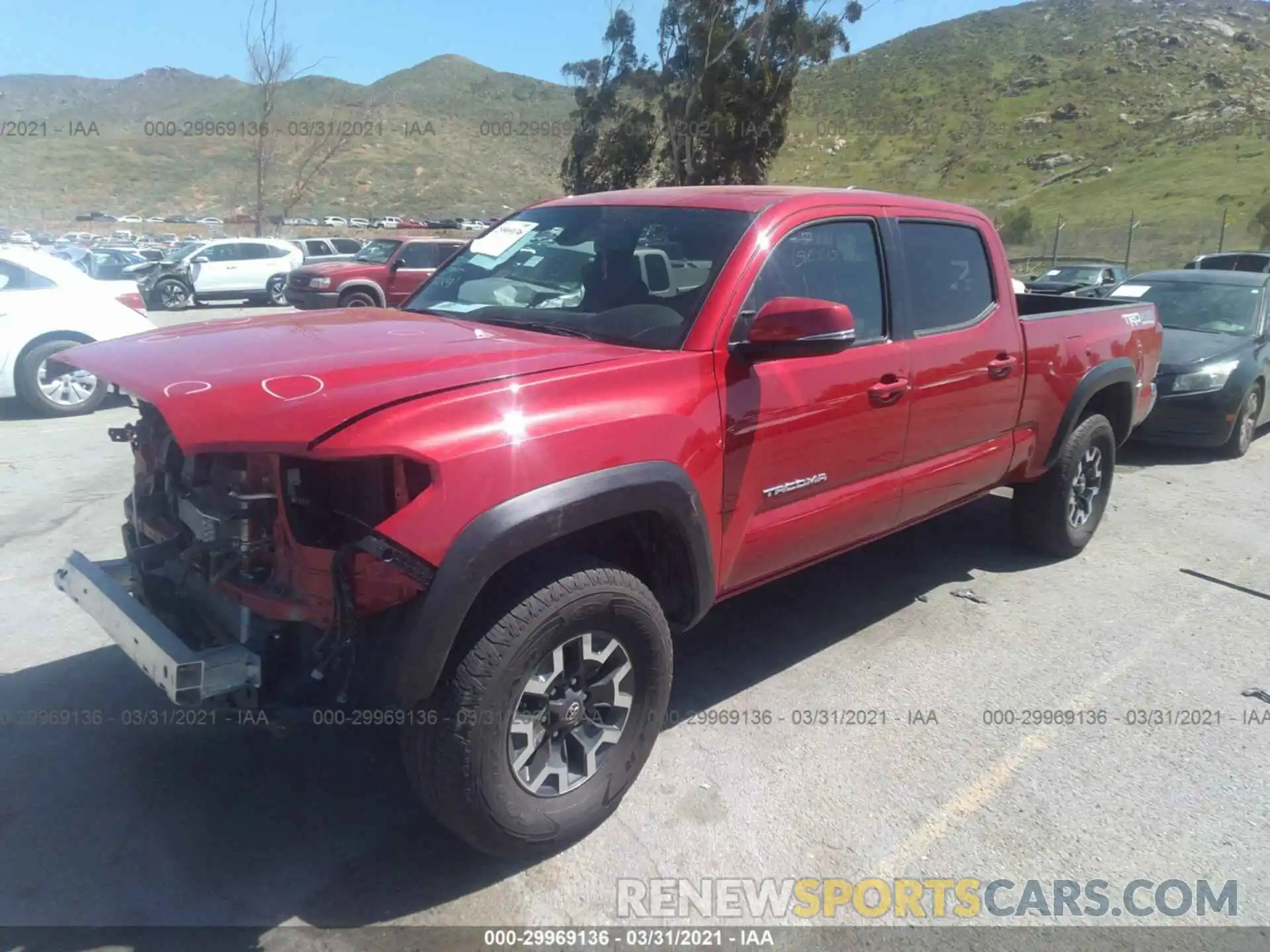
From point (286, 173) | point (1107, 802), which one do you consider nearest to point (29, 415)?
point (1107, 802)

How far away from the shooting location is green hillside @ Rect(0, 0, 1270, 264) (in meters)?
52.2

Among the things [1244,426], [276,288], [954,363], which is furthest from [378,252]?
[954,363]

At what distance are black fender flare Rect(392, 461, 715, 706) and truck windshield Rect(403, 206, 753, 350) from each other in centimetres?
59

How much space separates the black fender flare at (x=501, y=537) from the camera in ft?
8.18

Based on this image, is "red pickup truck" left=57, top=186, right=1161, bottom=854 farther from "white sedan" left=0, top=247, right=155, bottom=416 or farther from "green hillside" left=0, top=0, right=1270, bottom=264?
"green hillside" left=0, top=0, right=1270, bottom=264

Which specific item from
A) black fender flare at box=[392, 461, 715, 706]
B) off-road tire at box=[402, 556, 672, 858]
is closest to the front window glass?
black fender flare at box=[392, 461, 715, 706]

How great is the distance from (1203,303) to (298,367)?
9364 millimetres

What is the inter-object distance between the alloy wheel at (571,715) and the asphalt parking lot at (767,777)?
0.29m

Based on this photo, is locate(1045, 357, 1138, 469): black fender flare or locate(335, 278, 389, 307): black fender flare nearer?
locate(1045, 357, 1138, 469): black fender flare

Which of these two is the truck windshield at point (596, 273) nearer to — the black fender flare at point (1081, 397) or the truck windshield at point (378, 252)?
the black fender flare at point (1081, 397)

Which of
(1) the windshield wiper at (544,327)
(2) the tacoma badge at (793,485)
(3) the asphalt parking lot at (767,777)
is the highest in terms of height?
(1) the windshield wiper at (544,327)

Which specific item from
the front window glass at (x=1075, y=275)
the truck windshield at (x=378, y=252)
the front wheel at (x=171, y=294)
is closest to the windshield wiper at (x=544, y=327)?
the front window glass at (x=1075, y=275)

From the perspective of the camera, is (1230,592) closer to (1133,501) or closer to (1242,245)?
(1133,501)

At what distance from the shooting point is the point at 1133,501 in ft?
23.5
